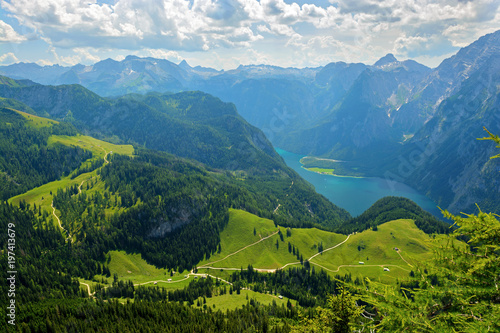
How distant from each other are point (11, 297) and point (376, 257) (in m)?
204

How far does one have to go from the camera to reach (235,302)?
5738 inches

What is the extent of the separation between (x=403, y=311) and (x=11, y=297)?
160 meters

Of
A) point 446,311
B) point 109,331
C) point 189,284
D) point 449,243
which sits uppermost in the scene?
point 449,243

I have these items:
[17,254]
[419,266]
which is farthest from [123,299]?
[419,266]

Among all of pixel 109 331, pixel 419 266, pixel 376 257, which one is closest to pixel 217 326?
pixel 109 331

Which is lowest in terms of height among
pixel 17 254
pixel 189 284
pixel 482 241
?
pixel 189 284

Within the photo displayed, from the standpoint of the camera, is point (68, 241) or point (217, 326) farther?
point (68, 241)

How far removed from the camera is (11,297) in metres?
120

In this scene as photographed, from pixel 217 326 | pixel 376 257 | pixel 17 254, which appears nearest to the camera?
pixel 217 326

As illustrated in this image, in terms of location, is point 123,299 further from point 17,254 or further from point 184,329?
point 17,254

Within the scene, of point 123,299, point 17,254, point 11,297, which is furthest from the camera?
point 17,254

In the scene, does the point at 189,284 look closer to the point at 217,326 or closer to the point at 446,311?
the point at 217,326

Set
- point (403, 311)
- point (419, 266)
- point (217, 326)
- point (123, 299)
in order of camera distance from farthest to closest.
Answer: point (123, 299)
point (217, 326)
point (419, 266)
point (403, 311)

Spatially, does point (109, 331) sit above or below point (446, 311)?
below
